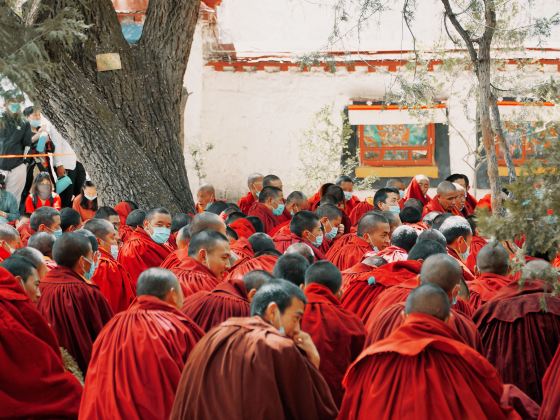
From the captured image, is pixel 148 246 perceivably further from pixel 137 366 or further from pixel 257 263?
pixel 137 366

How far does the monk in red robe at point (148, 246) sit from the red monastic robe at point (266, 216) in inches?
74.8

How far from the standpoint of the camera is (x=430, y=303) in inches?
200

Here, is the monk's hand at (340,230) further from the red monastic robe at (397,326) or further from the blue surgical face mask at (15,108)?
the red monastic robe at (397,326)

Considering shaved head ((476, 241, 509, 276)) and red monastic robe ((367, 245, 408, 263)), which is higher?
shaved head ((476, 241, 509, 276))

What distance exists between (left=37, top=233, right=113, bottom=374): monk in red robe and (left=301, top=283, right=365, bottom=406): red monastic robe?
176 centimetres

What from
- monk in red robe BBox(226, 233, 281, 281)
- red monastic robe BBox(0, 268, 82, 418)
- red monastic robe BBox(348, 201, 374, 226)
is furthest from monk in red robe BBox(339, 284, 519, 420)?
red monastic robe BBox(348, 201, 374, 226)

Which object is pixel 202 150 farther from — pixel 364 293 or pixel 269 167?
pixel 364 293

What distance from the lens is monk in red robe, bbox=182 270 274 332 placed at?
6242 millimetres

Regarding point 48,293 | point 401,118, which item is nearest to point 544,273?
point 48,293

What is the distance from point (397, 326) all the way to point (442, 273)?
0.50 meters

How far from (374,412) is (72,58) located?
302 inches

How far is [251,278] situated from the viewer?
6.41 metres

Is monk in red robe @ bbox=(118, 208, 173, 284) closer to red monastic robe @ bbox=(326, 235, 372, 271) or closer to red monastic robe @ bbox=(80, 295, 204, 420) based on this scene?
red monastic robe @ bbox=(326, 235, 372, 271)

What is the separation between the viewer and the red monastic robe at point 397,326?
5645mm
